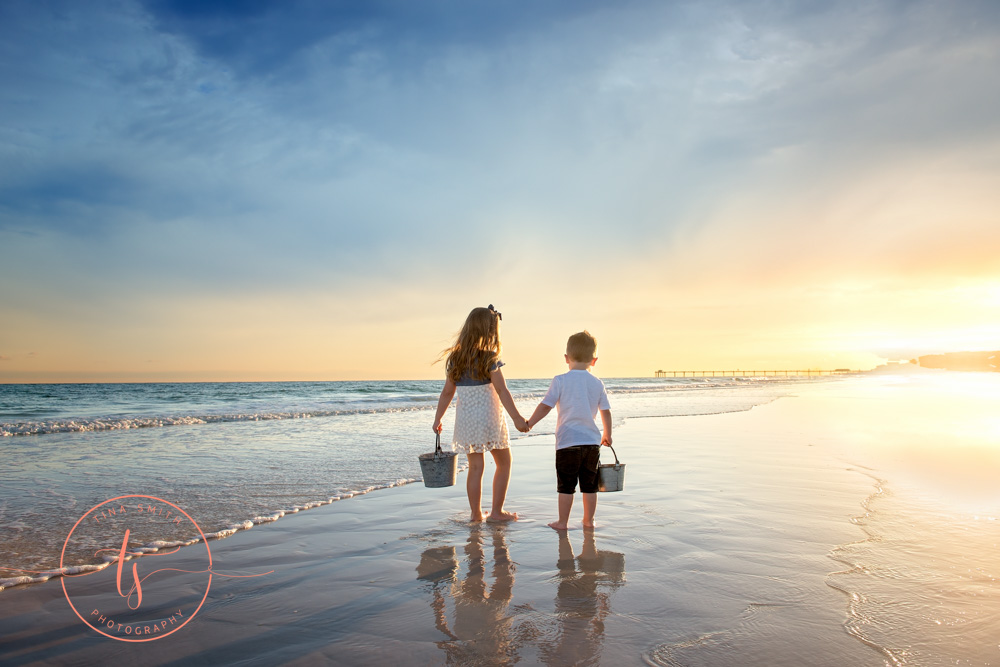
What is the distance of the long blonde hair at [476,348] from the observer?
525 centimetres

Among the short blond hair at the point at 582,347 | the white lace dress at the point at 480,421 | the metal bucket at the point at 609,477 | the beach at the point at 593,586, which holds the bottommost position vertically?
the beach at the point at 593,586

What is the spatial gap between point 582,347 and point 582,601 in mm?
2402

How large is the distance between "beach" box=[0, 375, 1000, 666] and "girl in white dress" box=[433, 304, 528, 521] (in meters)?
0.34

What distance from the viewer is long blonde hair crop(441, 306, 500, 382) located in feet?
17.2

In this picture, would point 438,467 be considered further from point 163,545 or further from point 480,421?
point 163,545

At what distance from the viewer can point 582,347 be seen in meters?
5.15

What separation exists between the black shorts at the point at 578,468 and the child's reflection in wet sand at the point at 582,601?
0.46 meters

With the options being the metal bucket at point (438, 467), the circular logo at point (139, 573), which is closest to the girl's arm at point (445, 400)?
the metal bucket at point (438, 467)

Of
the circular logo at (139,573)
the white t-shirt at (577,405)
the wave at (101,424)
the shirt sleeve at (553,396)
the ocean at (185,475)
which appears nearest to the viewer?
the circular logo at (139,573)

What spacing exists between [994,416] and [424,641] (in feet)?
55.5

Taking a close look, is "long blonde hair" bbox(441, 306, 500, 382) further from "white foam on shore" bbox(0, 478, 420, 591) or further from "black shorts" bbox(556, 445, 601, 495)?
"white foam on shore" bbox(0, 478, 420, 591)

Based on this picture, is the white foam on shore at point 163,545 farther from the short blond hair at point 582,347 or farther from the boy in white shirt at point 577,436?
the short blond hair at point 582,347

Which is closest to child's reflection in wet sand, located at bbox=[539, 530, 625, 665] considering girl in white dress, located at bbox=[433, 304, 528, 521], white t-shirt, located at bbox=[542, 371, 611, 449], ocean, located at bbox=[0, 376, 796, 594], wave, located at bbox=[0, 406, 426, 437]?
white t-shirt, located at bbox=[542, 371, 611, 449]

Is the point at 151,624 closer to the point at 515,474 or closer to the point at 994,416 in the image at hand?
the point at 515,474
